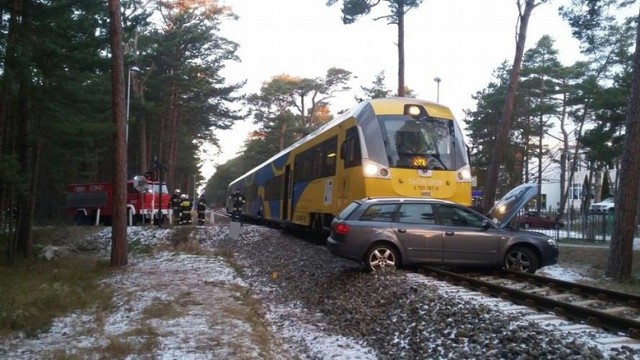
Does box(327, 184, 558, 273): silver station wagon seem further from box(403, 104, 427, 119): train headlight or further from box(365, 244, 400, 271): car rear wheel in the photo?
box(403, 104, 427, 119): train headlight

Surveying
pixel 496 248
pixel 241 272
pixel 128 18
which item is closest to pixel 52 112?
pixel 128 18

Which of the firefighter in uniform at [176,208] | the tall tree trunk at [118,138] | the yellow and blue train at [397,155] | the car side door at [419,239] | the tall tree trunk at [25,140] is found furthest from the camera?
the firefighter in uniform at [176,208]

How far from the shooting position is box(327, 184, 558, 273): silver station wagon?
11922 millimetres

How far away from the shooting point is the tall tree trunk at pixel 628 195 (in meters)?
15.1

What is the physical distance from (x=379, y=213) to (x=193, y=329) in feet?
15.5

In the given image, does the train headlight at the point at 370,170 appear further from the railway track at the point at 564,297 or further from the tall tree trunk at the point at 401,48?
the tall tree trunk at the point at 401,48

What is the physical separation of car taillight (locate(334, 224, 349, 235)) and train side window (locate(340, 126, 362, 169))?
249 cm

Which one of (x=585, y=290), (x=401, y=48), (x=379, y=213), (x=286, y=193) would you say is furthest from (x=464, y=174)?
(x=401, y=48)

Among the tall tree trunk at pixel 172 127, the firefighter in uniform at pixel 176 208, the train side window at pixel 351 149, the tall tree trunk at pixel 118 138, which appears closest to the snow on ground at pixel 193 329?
the tall tree trunk at pixel 118 138

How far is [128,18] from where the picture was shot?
20062 millimetres

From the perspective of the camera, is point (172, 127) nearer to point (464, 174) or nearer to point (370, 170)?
point (370, 170)

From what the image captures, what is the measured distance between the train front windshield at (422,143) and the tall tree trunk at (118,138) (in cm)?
707

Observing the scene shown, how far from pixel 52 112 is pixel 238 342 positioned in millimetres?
13431

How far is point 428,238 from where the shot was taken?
12.0 meters
